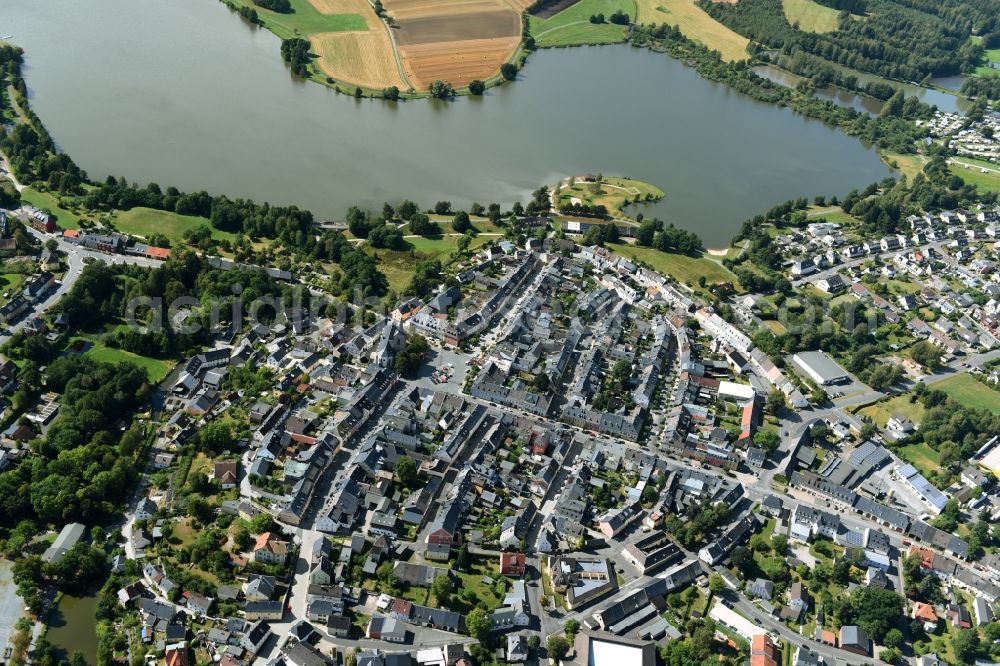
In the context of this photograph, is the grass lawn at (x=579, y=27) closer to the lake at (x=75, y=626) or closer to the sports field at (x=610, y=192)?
the sports field at (x=610, y=192)

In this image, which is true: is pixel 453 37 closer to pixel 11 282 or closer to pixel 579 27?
pixel 579 27

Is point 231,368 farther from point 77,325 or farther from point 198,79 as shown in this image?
point 198,79

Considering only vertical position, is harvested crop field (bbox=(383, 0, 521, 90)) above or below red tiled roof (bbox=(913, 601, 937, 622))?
above

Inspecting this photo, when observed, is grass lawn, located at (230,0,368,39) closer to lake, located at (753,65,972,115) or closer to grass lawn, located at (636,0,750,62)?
grass lawn, located at (636,0,750,62)

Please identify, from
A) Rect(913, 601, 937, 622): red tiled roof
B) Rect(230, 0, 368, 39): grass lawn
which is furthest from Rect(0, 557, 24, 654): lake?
Rect(230, 0, 368, 39): grass lawn

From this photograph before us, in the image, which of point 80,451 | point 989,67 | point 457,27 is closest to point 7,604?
point 80,451
